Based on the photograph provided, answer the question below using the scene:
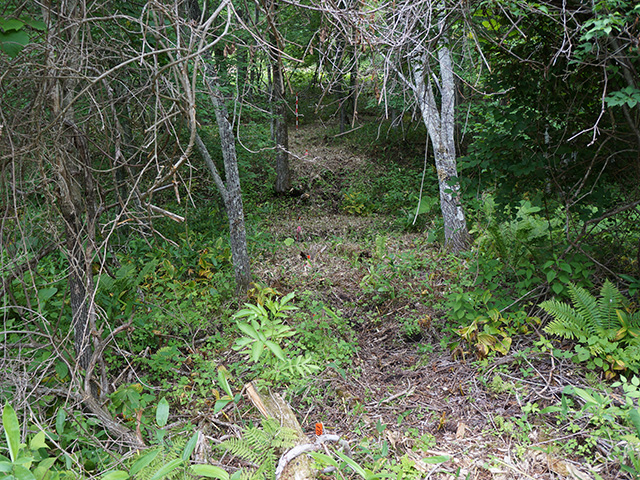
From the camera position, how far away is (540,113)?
3498 millimetres

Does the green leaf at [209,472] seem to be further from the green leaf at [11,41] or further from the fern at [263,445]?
the green leaf at [11,41]

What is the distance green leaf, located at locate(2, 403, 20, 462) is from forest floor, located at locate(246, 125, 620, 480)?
68.5 inches

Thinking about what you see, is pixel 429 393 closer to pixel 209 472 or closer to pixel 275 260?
pixel 209 472

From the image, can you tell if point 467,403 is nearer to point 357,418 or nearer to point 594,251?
point 357,418

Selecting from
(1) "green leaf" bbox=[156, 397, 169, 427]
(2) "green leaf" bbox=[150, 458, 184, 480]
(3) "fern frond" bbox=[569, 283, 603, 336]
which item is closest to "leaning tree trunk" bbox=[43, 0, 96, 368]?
(1) "green leaf" bbox=[156, 397, 169, 427]

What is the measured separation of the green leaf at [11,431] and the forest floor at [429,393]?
1.74 m

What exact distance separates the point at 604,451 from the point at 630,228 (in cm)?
223

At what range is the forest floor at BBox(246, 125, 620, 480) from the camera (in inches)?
99.4

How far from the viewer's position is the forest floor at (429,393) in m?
2.53

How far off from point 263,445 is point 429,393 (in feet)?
4.92

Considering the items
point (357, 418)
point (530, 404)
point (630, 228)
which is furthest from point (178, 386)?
point (630, 228)

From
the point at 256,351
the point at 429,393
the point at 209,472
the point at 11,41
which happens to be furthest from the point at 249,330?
the point at 11,41

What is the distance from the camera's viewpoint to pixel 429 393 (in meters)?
3.32

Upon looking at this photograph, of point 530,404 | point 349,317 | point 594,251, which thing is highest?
point 594,251
